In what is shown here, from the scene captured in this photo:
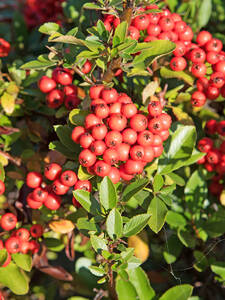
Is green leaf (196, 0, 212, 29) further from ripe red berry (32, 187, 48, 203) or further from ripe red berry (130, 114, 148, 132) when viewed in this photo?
ripe red berry (32, 187, 48, 203)

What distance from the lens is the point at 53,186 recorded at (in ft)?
6.09

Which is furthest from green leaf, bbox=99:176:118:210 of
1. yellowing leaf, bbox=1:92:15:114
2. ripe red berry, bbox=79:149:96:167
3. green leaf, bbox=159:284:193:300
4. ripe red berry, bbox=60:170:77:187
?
yellowing leaf, bbox=1:92:15:114

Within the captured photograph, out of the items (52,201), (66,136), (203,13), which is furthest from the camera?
(203,13)

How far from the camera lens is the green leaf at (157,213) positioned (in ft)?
5.47

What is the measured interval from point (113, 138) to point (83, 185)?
32 cm

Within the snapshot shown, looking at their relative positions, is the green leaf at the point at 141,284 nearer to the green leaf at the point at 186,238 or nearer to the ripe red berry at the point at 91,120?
the green leaf at the point at 186,238

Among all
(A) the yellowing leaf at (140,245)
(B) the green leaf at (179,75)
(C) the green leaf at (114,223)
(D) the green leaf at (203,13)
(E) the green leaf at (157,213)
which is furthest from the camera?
(D) the green leaf at (203,13)

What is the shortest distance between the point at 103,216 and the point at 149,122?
21.4 inches

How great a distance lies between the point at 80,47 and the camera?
1.82m

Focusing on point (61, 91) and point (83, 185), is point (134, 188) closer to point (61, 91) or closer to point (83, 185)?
point (83, 185)

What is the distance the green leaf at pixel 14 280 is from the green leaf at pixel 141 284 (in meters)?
0.70

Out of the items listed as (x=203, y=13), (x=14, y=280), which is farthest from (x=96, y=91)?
(x=203, y=13)

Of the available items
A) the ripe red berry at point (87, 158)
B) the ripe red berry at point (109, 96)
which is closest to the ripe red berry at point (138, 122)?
the ripe red berry at point (109, 96)

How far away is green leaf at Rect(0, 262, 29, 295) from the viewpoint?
205 cm
